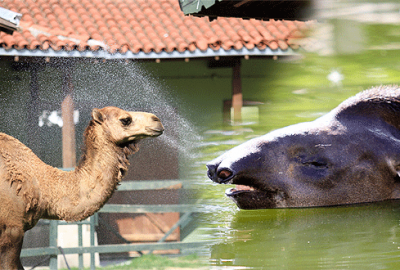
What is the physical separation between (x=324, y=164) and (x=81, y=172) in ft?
5.06

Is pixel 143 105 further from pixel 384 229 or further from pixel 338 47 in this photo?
pixel 338 47

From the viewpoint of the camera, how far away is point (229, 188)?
211cm

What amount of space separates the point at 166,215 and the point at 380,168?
22.7 ft

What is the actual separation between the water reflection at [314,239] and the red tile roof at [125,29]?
4.32 metres

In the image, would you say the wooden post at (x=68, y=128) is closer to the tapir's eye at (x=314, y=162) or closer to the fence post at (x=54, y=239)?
the fence post at (x=54, y=239)

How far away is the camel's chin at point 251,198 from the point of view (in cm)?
202

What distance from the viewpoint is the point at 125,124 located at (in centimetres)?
294

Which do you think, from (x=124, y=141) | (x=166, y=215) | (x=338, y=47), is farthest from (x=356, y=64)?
(x=166, y=215)

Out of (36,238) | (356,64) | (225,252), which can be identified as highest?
(356,64)

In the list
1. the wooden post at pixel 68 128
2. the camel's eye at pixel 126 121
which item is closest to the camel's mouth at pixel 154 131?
the camel's eye at pixel 126 121

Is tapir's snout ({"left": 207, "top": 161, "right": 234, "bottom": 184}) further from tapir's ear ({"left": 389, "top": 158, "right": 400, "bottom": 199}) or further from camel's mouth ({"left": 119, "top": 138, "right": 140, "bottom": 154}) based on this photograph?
camel's mouth ({"left": 119, "top": 138, "right": 140, "bottom": 154})

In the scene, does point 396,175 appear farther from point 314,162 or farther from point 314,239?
point 314,239

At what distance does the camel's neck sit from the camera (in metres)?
2.96

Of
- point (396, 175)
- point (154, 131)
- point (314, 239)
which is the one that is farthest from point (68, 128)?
point (314, 239)
